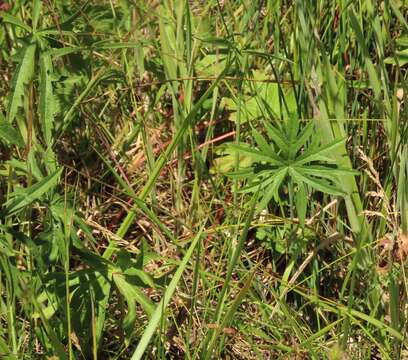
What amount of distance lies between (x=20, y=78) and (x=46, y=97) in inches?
2.7

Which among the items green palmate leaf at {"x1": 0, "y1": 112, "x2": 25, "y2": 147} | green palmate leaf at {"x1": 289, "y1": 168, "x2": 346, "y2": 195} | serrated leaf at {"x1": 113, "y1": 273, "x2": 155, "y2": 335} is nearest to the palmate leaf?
green palmate leaf at {"x1": 289, "y1": 168, "x2": 346, "y2": 195}

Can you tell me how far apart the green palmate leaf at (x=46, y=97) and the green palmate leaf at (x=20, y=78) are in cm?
3

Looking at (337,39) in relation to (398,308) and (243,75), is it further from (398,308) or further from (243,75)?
(398,308)

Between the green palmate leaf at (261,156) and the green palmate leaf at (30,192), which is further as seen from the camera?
the green palmate leaf at (261,156)

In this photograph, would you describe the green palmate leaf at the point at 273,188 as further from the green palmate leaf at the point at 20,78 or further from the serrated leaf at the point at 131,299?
the green palmate leaf at the point at 20,78

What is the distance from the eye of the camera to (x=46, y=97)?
66.2 inches

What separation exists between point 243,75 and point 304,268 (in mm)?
495

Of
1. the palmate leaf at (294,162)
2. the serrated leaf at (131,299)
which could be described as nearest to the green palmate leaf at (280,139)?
the palmate leaf at (294,162)

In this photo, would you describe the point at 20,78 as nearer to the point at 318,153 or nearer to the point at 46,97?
the point at 46,97

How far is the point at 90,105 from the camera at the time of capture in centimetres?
216

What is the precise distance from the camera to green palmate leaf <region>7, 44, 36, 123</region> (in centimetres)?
167

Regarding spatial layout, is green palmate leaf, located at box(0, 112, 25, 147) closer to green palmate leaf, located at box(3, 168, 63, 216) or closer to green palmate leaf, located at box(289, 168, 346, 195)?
green palmate leaf, located at box(3, 168, 63, 216)

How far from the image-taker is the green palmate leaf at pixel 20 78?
65.7 inches

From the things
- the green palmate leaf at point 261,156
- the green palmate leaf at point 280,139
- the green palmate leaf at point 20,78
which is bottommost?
the green palmate leaf at point 261,156
